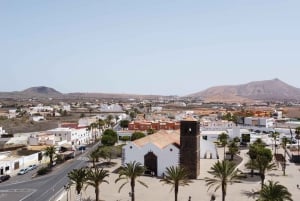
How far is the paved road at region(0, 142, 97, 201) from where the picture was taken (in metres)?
53.2

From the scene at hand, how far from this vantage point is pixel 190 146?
63812 millimetres

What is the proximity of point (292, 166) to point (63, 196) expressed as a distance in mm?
43660

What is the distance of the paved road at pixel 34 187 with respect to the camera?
5325cm

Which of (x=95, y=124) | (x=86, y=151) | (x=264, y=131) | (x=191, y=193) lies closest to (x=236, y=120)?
(x=264, y=131)

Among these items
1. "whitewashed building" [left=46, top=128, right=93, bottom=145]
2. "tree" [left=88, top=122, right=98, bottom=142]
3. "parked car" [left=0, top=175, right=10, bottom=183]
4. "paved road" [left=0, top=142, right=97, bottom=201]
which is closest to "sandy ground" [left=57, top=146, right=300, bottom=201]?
"paved road" [left=0, top=142, right=97, bottom=201]

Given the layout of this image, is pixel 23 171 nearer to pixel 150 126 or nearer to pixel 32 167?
pixel 32 167

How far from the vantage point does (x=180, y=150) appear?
212 ft

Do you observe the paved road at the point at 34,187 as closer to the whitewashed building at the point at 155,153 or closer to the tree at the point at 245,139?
the whitewashed building at the point at 155,153

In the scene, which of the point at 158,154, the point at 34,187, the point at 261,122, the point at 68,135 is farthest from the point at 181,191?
the point at 261,122

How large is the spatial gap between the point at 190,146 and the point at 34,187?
906 inches

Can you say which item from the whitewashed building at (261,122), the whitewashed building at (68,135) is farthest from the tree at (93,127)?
the whitewashed building at (261,122)

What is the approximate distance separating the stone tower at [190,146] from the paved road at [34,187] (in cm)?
1790

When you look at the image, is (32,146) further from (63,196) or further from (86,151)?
(63,196)

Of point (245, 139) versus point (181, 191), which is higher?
point (245, 139)
